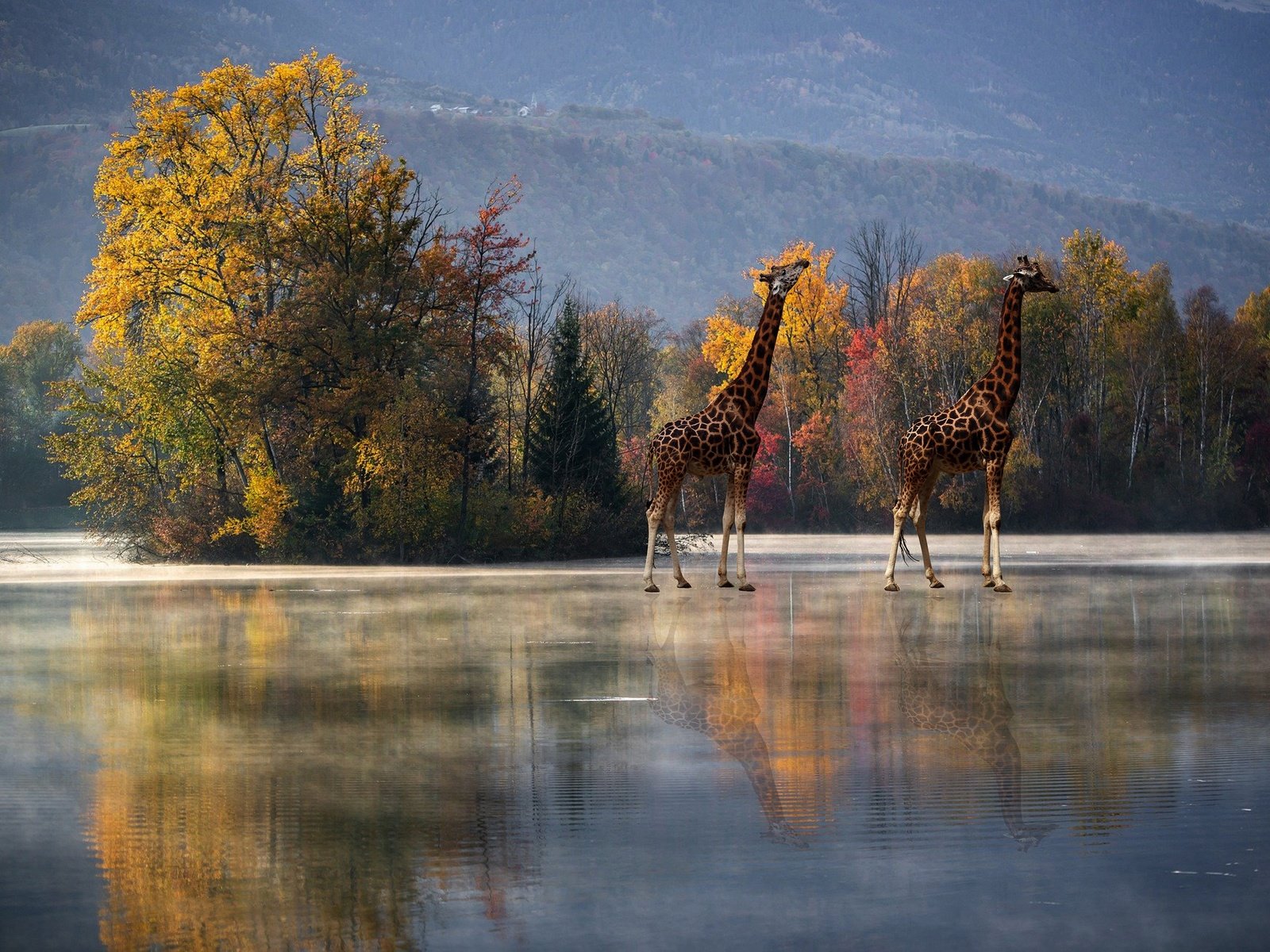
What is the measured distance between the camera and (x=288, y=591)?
2641 centimetres

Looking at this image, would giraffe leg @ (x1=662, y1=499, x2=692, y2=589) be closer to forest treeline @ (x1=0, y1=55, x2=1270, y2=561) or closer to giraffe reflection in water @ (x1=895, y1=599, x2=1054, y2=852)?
giraffe reflection in water @ (x1=895, y1=599, x2=1054, y2=852)

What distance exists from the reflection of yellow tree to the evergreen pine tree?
2475 cm

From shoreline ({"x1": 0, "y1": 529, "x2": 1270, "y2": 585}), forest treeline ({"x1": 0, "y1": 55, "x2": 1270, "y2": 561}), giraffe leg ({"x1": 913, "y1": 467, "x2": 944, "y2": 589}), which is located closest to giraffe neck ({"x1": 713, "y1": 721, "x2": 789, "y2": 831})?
giraffe leg ({"x1": 913, "y1": 467, "x2": 944, "y2": 589})

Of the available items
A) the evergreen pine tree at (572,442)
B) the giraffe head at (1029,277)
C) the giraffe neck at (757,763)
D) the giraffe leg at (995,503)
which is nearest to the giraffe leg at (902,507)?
the giraffe leg at (995,503)

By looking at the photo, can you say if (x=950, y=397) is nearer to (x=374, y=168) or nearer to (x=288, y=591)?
(x=374, y=168)

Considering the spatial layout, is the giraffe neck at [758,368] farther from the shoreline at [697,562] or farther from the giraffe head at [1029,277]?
the shoreline at [697,562]

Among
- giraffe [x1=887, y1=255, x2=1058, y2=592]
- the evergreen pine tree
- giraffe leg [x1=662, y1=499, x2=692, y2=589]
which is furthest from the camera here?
the evergreen pine tree

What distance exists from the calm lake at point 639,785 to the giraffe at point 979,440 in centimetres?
553

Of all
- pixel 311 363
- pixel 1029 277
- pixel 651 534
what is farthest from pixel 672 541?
pixel 311 363

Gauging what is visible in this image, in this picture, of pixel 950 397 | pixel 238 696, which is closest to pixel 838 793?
pixel 238 696

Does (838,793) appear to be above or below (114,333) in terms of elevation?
below

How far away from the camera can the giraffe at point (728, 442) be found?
1016 inches

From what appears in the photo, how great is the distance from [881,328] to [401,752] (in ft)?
222

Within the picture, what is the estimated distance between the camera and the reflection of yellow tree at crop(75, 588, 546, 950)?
6430mm
